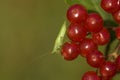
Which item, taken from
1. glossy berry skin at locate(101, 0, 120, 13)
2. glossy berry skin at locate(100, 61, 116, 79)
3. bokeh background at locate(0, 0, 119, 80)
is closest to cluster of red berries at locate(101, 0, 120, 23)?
glossy berry skin at locate(101, 0, 120, 13)

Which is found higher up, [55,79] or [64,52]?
[64,52]

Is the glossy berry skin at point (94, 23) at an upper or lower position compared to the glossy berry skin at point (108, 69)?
upper

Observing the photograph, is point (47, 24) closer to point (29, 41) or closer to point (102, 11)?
point (29, 41)

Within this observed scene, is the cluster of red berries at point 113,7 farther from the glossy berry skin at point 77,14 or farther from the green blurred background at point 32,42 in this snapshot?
the green blurred background at point 32,42

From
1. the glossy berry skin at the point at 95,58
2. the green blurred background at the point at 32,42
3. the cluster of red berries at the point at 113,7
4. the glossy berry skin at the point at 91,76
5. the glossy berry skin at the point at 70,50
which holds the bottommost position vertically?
the green blurred background at the point at 32,42

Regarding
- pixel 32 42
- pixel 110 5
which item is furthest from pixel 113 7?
pixel 32 42

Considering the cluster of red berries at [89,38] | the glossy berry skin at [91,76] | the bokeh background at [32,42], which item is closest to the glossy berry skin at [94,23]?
the cluster of red berries at [89,38]

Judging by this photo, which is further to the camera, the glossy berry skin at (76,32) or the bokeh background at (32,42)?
the bokeh background at (32,42)

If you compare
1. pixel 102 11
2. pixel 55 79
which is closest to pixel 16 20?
pixel 55 79
